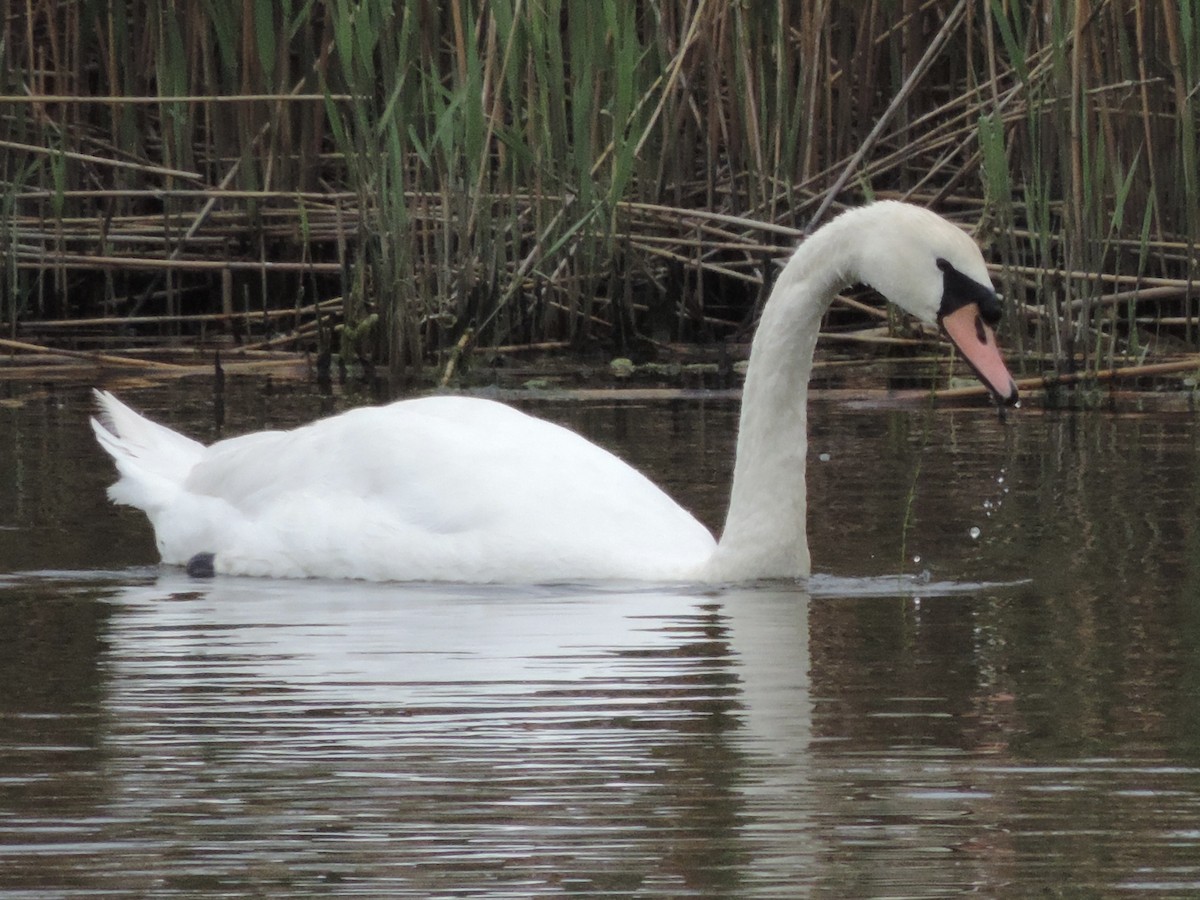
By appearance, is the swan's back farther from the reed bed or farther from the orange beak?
the reed bed

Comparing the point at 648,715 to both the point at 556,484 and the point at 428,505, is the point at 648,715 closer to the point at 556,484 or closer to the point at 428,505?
the point at 556,484

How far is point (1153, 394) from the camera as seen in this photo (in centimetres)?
854

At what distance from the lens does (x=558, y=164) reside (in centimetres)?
894

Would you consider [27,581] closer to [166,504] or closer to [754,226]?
[166,504]

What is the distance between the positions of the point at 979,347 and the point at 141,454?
259 centimetres

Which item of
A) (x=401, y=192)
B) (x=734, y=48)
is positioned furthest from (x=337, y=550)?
(x=734, y=48)

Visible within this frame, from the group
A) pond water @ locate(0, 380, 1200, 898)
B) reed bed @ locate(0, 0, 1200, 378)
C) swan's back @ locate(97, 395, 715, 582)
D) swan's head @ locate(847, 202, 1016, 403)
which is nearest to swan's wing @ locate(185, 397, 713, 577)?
swan's back @ locate(97, 395, 715, 582)

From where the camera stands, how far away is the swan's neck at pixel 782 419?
5461 mm

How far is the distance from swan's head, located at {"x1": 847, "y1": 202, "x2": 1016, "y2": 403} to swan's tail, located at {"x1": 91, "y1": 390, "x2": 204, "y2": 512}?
2.12 meters

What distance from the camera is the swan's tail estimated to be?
6508 millimetres

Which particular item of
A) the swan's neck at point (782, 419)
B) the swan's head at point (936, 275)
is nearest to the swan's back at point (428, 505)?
the swan's neck at point (782, 419)

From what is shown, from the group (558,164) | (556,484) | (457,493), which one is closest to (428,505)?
(457,493)

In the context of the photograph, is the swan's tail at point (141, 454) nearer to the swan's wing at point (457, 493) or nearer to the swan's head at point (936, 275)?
the swan's wing at point (457, 493)

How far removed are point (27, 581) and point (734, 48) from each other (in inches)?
196
